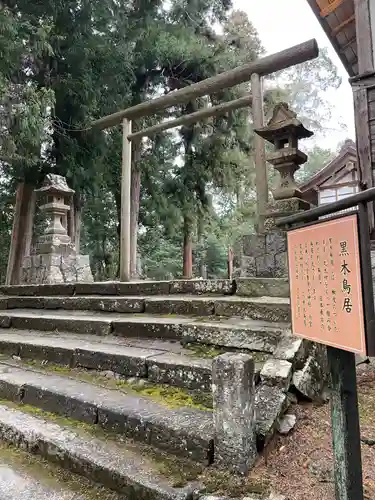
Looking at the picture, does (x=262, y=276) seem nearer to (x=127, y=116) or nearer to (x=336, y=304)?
(x=336, y=304)

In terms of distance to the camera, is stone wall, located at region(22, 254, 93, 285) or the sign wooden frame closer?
the sign wooden frame

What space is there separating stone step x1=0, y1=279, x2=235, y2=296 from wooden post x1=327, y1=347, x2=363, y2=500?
2149 mm

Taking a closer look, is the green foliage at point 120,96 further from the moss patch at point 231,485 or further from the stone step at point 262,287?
the moss patch at point 231,485

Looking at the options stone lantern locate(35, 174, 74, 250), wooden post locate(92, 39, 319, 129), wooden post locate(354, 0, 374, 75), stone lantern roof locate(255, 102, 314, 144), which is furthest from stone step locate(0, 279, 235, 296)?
wooden post locate(354, 0, 374, 75)

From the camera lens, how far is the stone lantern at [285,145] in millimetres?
3506

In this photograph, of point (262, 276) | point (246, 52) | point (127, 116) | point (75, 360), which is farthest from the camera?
point (246, 52)

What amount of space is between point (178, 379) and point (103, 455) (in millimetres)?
729

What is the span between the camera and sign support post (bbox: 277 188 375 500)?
1.28 metres

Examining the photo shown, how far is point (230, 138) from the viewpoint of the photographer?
10.7 meters

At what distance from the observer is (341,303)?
4.53 feet

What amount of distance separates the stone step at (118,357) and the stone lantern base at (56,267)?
2.39m

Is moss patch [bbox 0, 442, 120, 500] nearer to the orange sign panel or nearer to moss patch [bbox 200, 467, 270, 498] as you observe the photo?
moss patch [bbox 200, 467, 270, 498]

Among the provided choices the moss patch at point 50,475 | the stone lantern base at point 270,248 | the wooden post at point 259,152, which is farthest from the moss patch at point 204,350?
the wooden post at point 259,152

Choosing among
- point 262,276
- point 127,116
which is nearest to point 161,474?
point 262,276
